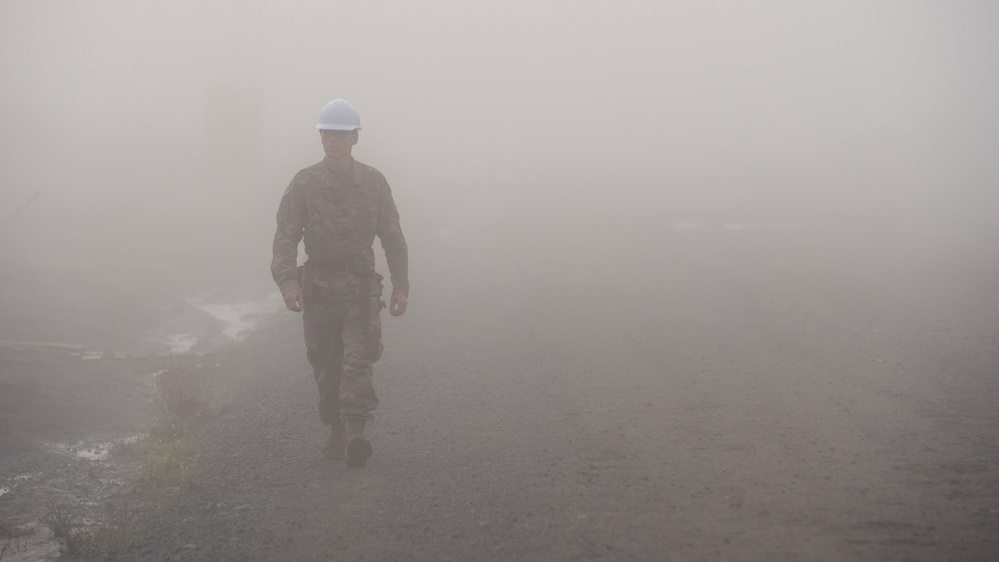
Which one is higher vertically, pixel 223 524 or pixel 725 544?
pixel 725 544

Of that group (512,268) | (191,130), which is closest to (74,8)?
(191,130)

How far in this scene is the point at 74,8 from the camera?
3024 inches

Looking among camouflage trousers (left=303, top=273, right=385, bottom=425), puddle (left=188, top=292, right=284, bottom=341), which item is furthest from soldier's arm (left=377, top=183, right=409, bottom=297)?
puddle (left=188, top=292, right=284, bottom=341)

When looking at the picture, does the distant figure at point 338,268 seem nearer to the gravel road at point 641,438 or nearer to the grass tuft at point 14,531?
the gravel road at point 641,438

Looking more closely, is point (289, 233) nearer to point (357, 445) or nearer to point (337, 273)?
point (337, 273)

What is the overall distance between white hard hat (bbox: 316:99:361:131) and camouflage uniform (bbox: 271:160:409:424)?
0.81 feet

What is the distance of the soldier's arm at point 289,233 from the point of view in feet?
A: 17.4

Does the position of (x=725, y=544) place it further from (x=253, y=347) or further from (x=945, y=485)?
(x=253, y=347)

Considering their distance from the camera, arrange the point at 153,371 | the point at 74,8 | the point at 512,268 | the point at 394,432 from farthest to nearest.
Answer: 1. the point at 74,8
2. the point at 512,268
3. the point at 153,371
4. the point at 394,432

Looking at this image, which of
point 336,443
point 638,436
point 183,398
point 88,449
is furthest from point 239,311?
point 638,436

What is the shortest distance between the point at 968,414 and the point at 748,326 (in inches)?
131

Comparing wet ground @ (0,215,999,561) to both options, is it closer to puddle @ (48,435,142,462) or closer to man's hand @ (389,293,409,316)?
puddle @ (48,435,142,462)

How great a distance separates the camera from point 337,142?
530 cm

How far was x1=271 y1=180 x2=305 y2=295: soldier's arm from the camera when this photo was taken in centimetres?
531
